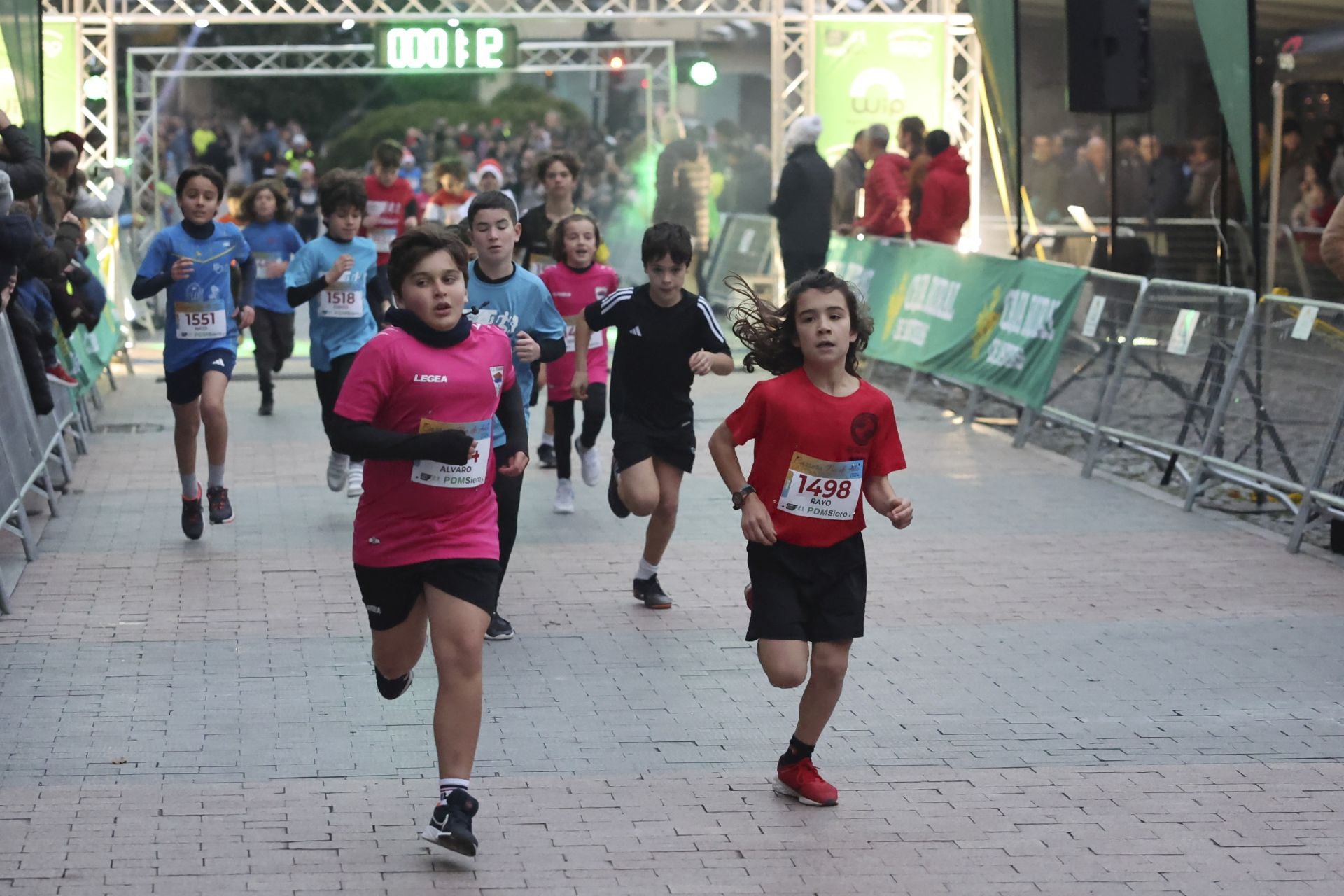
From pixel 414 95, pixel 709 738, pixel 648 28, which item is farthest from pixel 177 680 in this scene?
pixel 414 95

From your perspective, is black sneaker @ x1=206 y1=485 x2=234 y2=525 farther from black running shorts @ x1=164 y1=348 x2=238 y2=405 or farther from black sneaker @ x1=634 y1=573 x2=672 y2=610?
black sneaker @ x1=634 y1=573 x2=672 y2=610

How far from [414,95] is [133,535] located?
1579 inches

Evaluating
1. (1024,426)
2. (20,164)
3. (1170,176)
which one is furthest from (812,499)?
(1170,176)

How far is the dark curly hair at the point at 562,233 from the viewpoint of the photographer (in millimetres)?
9602

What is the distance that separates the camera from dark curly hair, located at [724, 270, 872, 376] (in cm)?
552

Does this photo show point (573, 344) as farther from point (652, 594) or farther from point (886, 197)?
point (886, 197)

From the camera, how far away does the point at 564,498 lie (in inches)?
417

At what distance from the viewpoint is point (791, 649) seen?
5379 millimetres

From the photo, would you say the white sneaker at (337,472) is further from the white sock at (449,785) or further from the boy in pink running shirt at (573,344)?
the white sock at (449,785)

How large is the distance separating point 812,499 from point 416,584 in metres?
1.17

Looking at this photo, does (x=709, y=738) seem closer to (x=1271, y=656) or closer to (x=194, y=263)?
(x=1271, y=656)

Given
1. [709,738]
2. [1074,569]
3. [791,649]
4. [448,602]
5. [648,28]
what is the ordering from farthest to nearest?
[648,28]
[1074,569]
[709,738]
[791,649]
[448,602]

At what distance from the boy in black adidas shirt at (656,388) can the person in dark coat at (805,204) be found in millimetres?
8874

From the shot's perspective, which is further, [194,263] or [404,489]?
[194,263]
